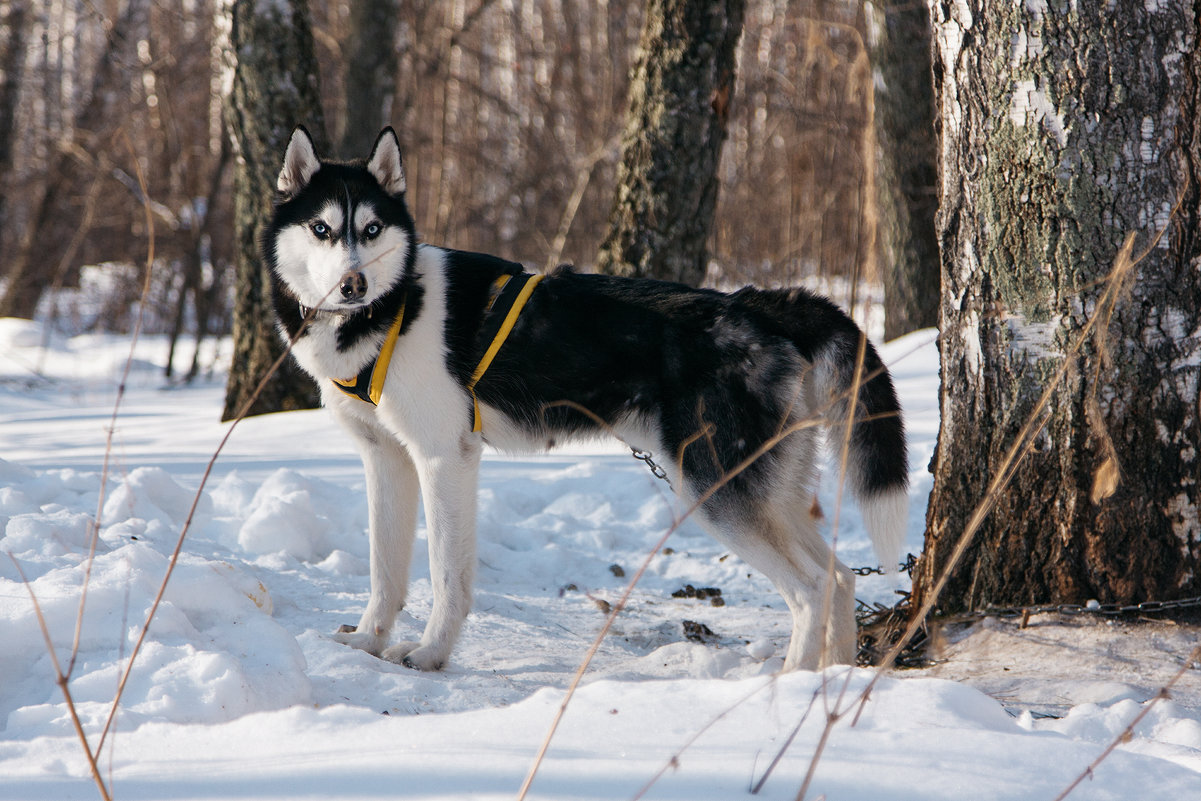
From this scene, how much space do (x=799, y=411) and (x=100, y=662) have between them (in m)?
2.02

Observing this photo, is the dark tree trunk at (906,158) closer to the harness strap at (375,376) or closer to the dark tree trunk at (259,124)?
the dark tree trunk at (259,124)

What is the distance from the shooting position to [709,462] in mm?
2801

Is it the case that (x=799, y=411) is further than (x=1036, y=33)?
Yes

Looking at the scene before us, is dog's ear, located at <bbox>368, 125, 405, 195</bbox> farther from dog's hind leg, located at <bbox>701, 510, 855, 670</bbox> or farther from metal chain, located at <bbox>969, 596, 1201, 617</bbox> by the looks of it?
metal chain, located at <bbox>969, 596, 1201, 617</bbox>

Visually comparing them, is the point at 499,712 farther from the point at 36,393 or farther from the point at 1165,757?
the point at 36,393

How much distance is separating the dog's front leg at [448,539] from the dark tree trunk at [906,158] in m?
5.47

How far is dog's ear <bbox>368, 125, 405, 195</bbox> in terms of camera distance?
299cm

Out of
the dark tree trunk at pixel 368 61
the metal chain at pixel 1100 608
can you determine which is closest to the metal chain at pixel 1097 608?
the metal chain at pixel 1100 608

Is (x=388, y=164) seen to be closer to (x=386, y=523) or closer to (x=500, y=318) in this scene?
(x=500, y=318)

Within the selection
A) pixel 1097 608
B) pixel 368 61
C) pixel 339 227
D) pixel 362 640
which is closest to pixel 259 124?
pixel 368 61

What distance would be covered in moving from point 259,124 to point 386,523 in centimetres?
367

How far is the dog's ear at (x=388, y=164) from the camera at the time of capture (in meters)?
2.99

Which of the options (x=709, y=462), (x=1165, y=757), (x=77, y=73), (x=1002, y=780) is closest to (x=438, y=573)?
(x=709, y=462)

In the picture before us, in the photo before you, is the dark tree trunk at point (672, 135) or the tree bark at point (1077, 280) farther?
the dark tree trunk at point (672, 135)
